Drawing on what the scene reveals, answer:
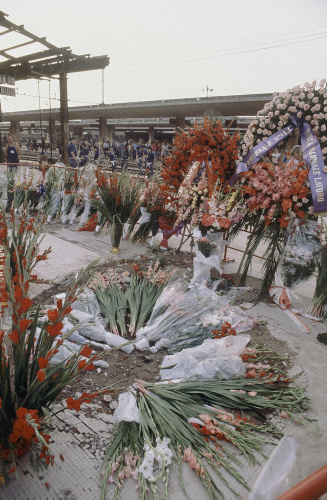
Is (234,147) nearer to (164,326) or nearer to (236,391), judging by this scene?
(164,326)

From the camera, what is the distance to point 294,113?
12.1ft

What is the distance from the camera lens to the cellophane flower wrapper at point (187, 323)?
9.90 feet

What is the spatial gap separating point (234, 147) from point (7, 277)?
130 inches

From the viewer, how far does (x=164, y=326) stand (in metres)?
3.11

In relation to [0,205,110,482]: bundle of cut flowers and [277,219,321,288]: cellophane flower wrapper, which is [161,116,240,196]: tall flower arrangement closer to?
[277,219,321,288]: cellophane flower wrapper

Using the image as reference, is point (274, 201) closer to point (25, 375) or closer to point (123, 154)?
point (25, 375)

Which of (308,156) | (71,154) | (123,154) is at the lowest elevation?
(123,154)

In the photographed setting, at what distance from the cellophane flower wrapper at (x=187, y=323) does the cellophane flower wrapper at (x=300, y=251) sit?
72cm

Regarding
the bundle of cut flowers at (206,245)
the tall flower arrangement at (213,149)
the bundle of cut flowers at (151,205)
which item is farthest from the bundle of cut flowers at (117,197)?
the bundle of cut flowers at (206,245)

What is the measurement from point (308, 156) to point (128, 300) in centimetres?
236

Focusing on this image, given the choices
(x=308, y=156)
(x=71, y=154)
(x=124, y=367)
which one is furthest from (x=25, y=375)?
(x=71, y=154)

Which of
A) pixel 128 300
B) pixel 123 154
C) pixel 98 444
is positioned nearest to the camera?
pixel 98 444

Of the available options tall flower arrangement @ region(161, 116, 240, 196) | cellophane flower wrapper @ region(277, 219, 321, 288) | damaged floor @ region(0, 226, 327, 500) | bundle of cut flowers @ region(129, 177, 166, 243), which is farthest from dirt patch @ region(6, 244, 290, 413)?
bundle of cut flowers @ region(129, 177, 166, 243)

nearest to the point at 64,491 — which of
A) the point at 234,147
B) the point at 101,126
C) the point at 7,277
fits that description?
the point at 7,277
